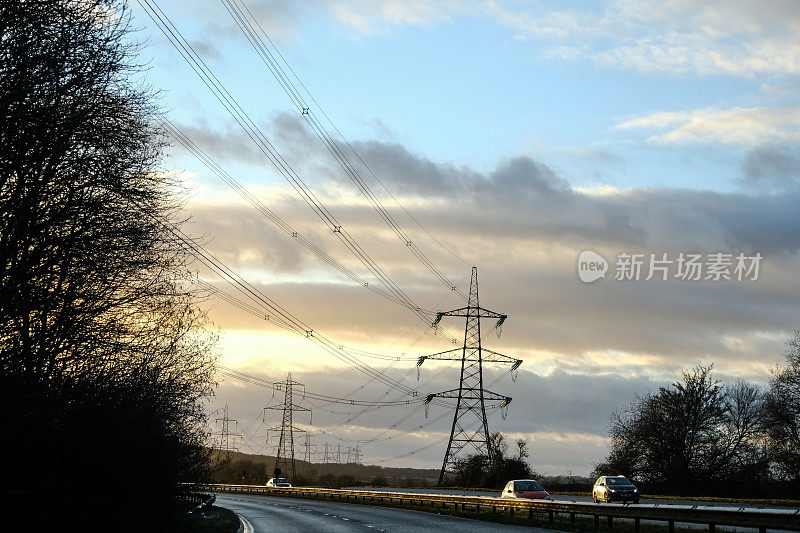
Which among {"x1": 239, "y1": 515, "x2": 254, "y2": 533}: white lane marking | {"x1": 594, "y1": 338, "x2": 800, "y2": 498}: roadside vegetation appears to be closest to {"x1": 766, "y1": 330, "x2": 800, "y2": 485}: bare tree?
{"x1": 594, "y1": 338, "x2": 800, "y2": 498}: roadside vegetation

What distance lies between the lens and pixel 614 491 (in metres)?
50.1

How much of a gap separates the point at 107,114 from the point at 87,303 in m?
4.16

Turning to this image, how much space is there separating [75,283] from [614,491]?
127 feet

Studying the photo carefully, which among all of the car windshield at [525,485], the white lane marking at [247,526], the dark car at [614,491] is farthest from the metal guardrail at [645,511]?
the dark car at [614,491]

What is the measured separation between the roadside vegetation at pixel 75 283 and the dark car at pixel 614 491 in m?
33.0

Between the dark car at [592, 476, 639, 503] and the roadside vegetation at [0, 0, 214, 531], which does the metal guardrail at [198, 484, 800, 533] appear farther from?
the roadside vegetation at [0, 0, 214, 531]

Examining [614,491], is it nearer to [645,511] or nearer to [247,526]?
[645,511]

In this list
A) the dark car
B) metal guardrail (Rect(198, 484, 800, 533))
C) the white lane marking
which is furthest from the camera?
the dark car

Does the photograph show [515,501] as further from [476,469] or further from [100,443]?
[476,469]

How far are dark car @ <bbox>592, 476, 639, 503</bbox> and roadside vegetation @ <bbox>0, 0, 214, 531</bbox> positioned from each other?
33004 mm

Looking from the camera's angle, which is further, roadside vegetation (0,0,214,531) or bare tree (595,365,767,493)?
bare tree (595,365,767,493)

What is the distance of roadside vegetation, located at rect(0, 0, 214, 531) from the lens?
50.8ft

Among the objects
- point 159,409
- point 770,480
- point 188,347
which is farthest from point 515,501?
point 770,480

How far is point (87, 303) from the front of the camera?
19297 millimetres
